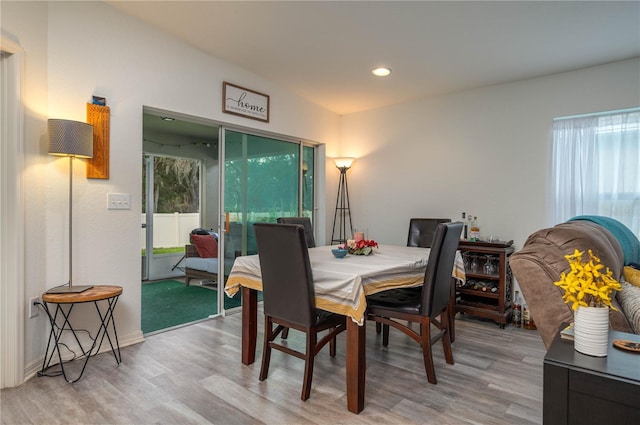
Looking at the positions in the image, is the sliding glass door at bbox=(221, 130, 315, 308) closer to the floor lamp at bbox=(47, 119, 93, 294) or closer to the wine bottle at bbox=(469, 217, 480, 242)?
the floor lamp at bbox=(47, 119, 93, 294)

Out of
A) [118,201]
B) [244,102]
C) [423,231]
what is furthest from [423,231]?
[118,201]

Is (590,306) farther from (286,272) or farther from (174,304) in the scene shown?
(174,304)

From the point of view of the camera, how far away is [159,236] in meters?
5.92

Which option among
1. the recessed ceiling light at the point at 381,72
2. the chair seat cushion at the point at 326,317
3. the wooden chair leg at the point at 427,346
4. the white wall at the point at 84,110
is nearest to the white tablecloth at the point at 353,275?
the chair seat cushion at the point at 326,317

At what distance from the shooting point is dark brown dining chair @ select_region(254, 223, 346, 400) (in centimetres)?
208

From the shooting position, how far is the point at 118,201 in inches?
114

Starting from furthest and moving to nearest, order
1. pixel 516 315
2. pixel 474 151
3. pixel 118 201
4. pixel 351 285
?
pixel 474 151 < pixel 516 315 < pixel 118 201 < pixel 351 285

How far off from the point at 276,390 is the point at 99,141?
226 cm

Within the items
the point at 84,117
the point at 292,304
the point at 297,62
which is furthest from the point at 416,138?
the point at 84,117

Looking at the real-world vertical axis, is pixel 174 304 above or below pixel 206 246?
below

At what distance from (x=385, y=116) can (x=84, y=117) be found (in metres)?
3.46

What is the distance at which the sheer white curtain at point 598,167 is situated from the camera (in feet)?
10.5

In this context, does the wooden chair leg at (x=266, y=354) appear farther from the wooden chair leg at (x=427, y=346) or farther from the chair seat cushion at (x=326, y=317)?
the wooden chair leg at (x=427, y=346)

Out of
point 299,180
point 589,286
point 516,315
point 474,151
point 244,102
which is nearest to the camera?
point 589,286
